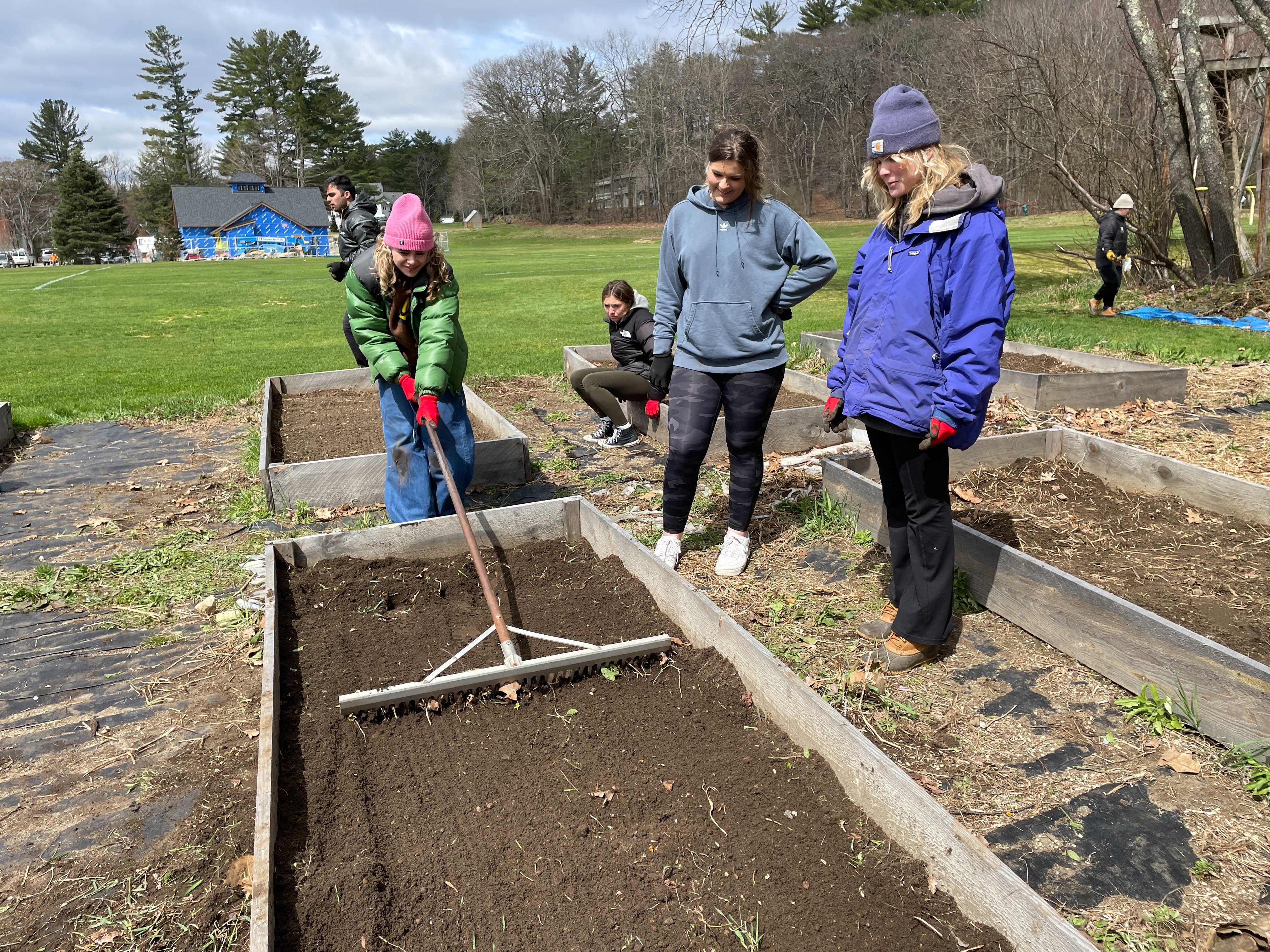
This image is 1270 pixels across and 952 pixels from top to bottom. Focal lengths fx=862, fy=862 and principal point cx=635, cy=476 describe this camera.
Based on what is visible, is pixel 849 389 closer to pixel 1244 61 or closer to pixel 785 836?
pixel 785 836

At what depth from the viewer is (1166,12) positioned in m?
15.5

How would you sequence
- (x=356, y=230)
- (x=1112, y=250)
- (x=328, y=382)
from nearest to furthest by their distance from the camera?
(x=356, y=230)
(x=328, y=382)
(x=1112, y=250)

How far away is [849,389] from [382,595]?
91.3 inches

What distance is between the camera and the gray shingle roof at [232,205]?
63.2 m

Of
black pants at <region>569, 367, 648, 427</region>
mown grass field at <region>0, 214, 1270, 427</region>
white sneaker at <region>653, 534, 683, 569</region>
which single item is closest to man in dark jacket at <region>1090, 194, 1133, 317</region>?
mown grass field at <region>0, 214, 1270, 427</region>

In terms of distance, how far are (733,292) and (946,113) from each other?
19641 mm

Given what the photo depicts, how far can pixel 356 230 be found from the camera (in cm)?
673

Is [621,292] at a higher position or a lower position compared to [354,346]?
higher

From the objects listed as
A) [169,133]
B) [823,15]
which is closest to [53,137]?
[169,133]

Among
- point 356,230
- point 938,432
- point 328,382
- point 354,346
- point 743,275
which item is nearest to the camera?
point 938,432

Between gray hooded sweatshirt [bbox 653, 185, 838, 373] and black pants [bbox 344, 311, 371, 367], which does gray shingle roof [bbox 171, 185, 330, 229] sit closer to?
black pants [bbox 344, 311, 371, 367]

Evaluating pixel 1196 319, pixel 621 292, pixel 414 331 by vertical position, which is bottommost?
pixel 1196 319

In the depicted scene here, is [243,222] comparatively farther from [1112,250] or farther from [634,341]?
[634,341]

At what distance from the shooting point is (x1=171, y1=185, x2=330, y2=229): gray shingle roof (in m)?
63.2
